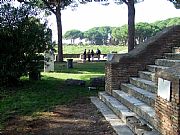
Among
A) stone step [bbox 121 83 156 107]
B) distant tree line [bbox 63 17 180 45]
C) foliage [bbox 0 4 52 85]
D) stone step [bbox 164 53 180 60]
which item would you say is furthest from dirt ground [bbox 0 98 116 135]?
distant tree line [bbox 63 17 180 45]

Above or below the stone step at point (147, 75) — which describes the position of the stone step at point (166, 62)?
above

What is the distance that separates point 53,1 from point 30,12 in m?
17.6

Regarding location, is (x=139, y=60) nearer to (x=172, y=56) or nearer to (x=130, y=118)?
(x=172, y=56)

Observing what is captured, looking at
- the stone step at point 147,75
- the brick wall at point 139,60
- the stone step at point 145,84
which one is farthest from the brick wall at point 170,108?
the brick wall at point 139,60

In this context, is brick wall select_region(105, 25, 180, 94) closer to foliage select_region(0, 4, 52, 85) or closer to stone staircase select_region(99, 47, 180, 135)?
stone staircase select_region(99, 47, 180, 135)

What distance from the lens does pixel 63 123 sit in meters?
8.43

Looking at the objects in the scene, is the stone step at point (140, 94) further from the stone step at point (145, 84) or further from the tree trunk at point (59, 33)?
the tree trunk at point (59, 33)

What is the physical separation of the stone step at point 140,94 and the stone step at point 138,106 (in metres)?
0.09

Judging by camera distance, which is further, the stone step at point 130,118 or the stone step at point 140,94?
the stone step at point 140,94

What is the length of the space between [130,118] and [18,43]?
26.8 feet

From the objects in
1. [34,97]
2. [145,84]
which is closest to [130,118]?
[145,84]

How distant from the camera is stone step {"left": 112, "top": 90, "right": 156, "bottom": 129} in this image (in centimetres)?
724

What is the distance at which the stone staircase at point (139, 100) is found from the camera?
713 centimetres

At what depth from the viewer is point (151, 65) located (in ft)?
36.2
